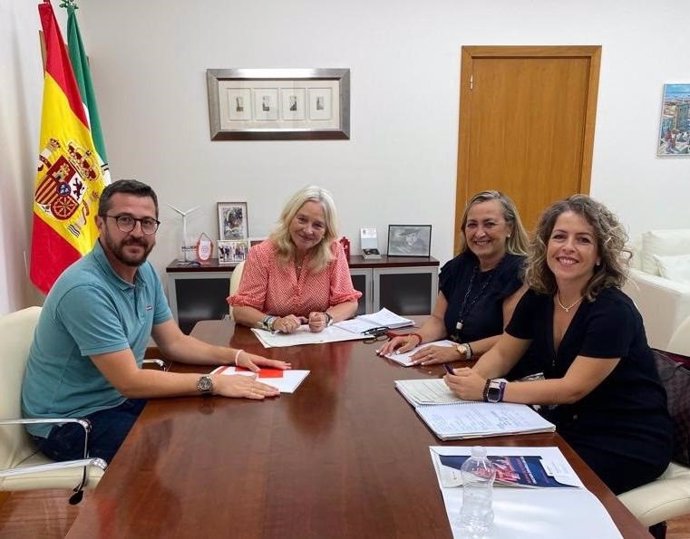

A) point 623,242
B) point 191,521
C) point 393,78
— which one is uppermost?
point 393,78

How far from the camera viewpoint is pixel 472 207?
192 centimetres

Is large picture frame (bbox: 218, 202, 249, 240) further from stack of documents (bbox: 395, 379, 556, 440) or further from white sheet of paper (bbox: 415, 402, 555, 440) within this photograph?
white sheet of paper (bbox: 415, 402, 555, 440)

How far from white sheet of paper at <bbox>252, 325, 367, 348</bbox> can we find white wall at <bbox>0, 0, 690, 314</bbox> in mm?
1846

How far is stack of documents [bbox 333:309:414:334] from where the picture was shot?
2.01 metres

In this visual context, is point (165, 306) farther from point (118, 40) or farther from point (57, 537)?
point (118, 40)

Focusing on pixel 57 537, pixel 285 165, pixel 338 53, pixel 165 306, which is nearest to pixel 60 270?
pixel 165 306

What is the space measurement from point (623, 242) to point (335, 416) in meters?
0.91

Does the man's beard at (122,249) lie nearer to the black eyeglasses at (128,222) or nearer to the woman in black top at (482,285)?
the black eyeglasses at (128,222)

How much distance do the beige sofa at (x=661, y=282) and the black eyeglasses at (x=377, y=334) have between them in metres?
1.58

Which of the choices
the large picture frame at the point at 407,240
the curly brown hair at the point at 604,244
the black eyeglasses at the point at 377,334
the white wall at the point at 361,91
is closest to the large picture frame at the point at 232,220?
the white wall at the point at 361,91

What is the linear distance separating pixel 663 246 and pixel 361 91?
240 cm

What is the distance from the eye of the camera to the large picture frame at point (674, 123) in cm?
373

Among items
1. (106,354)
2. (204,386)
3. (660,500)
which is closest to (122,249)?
(106,354)

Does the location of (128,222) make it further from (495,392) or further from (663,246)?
(663,246)
